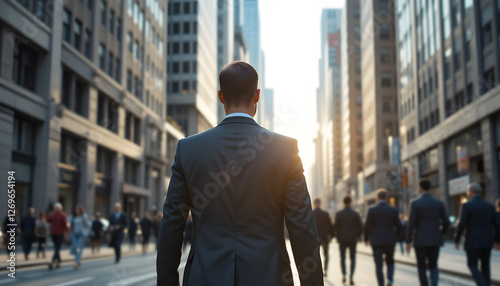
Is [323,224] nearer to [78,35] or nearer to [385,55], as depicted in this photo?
[78,35]

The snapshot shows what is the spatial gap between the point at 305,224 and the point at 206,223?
51 cm

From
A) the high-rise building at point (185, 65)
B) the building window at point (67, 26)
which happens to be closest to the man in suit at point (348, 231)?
the building window at point (67, 26)

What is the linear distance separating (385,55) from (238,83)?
2922 inches

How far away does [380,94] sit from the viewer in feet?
238

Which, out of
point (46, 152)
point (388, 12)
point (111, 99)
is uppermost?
point (388, 12)

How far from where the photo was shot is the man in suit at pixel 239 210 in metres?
2.80

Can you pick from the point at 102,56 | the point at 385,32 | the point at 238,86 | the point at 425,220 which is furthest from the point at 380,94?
the point at 238,86

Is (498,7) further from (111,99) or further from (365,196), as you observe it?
(365,196)

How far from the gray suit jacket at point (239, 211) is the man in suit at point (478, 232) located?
7.22m

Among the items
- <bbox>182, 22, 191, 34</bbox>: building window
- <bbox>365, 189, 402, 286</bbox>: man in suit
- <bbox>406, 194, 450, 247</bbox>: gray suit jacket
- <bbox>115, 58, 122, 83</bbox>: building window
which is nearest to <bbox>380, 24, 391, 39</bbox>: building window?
<bbox>182, 22, 191, 34</bbox>: building window

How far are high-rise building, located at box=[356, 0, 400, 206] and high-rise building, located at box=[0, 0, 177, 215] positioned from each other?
3121 cm

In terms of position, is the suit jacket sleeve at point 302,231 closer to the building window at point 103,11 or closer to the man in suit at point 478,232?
the man in suit at point 478,232

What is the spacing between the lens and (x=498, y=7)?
93.0 feet

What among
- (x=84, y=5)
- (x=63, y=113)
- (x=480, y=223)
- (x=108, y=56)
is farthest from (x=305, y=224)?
(x=108, y=56)
